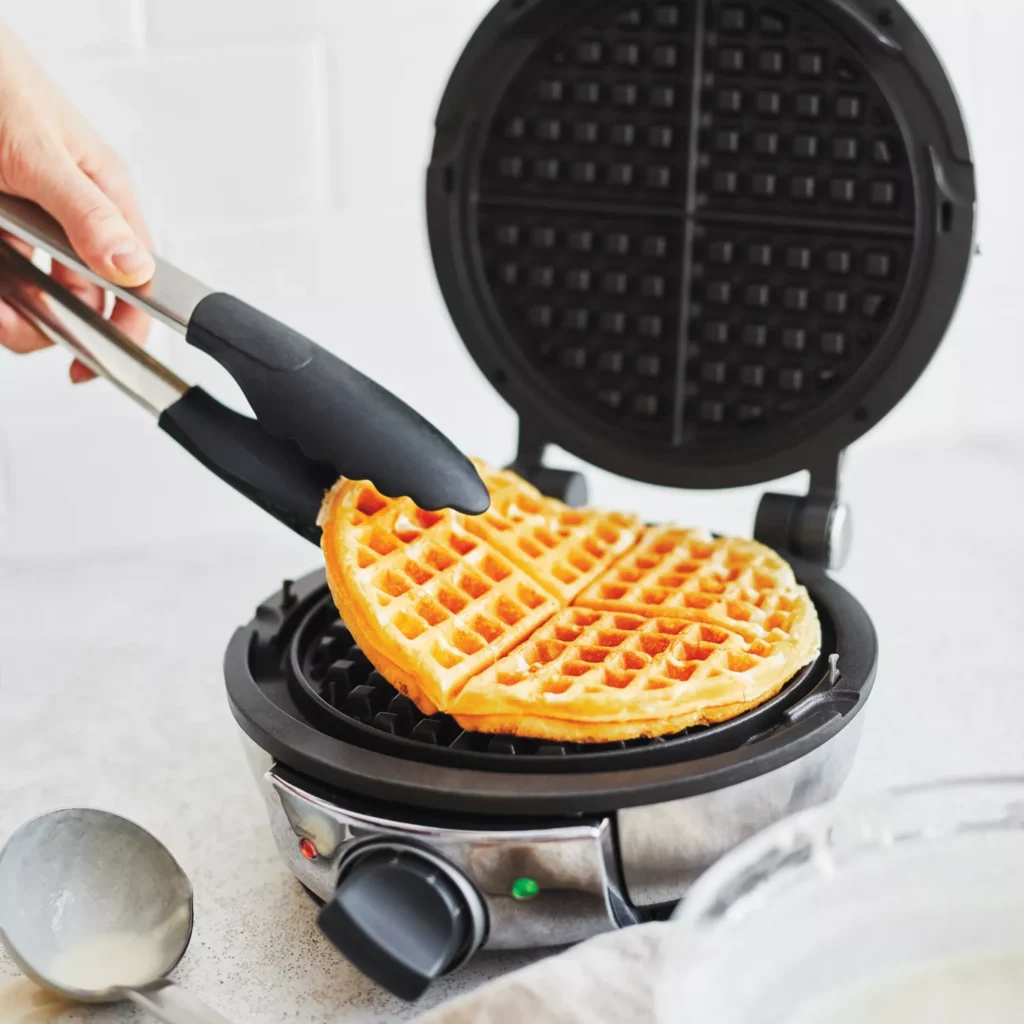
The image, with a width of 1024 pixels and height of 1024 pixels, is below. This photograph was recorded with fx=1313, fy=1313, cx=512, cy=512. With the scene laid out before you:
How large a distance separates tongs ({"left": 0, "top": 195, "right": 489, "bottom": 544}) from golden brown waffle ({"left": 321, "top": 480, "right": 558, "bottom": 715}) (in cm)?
6

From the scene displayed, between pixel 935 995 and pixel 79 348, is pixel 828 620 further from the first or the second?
pixel 79 348

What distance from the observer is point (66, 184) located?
4.42ft

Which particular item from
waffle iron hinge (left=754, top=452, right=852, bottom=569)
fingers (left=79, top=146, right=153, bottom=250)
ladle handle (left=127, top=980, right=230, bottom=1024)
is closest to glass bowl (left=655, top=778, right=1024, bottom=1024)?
ladle handle (left=127, top=980, right=230, bottom=1024)

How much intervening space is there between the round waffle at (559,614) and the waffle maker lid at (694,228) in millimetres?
155

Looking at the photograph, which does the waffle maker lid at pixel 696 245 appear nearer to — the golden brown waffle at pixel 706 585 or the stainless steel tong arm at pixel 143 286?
the golden brown waffle at pixel 706 585

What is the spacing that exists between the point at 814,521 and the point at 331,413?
0.56 m

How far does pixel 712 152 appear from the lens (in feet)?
4.95

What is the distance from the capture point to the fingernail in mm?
1232

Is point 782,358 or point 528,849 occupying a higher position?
point 782,358

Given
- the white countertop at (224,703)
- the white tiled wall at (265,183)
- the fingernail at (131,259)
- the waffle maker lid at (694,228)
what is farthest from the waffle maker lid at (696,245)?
the white tiled wall at (265,183)

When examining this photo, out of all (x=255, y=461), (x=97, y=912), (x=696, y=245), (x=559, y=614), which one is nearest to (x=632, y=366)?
(x=696, y=245)

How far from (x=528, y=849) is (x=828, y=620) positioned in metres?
0.46

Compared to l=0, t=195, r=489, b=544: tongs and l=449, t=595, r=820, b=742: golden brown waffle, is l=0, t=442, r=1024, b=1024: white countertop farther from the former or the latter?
l=0, t=195, r=489, b=544: tongs

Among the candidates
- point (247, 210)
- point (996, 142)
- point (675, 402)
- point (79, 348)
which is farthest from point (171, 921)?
point (996, 142)
